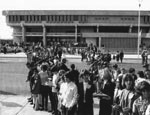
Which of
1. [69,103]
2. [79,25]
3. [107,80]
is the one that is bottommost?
[69,103]

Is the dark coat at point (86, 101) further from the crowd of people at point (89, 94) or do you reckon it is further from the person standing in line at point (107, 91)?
the person standing in line at point (107, 91)

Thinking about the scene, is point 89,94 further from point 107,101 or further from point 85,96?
point 107,101

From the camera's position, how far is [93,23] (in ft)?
241

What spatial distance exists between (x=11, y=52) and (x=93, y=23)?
29.5m

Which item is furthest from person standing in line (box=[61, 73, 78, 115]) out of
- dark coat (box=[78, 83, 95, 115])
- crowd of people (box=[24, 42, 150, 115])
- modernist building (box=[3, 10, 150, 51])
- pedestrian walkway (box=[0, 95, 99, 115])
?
modernist building (box=[3, 10, 150, 51])

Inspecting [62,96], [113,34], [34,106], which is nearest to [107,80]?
[62,96]

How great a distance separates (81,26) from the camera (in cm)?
7512

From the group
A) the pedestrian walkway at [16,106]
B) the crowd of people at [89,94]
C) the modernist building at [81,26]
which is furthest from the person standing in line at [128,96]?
the modernist building at [81,26]

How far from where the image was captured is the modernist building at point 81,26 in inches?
2744

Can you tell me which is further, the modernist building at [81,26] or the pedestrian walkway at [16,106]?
the modernist building at [81,26]

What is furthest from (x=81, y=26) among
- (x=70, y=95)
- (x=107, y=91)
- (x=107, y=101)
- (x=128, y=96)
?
(x=128, y=96)

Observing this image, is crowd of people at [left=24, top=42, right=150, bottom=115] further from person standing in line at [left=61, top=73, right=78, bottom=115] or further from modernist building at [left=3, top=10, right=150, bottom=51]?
modernist building at [left=3, top=10, right=150, bottom=51]

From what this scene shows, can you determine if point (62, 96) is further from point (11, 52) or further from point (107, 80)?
point (11, 52)

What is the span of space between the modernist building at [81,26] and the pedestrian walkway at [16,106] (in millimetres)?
59514
